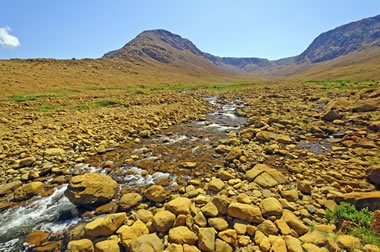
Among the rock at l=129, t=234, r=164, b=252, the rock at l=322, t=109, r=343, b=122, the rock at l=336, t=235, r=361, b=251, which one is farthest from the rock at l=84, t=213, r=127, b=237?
the rock at l=322, t=109, r=343, b=122

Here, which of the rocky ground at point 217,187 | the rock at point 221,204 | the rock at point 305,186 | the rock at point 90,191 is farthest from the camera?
the rock at point 90,191

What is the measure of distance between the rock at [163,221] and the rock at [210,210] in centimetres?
78

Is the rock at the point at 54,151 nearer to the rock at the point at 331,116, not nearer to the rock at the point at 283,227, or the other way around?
the rock at the point at 283,227

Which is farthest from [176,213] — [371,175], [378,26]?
[378,26]

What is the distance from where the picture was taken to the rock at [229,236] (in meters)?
4.81

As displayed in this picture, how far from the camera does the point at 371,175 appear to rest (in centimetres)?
670

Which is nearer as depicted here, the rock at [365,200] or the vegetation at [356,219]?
the vegetation at [356,219]

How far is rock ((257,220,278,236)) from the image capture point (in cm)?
494

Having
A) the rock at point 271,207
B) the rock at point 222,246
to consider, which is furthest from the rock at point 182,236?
the rock at point 271,207

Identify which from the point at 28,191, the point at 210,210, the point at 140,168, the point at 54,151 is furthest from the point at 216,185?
the point at 54,151

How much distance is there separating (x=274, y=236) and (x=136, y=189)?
4578mm

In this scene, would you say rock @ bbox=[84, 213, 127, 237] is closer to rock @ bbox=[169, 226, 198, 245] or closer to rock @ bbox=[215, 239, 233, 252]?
rock @ bbox=[169, 226, 198, 245]

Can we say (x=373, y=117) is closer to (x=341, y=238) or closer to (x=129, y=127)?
(x=341, y=238)

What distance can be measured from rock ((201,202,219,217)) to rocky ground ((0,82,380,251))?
0.03m
